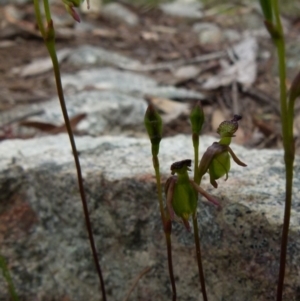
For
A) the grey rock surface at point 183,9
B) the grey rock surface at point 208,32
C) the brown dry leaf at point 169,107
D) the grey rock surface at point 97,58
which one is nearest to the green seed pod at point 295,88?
the brown dry leaf at point 169,107

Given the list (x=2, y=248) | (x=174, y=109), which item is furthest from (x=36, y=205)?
(x=174, y=109)

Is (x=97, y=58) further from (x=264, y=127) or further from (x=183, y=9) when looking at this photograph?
(x=183, y=9)

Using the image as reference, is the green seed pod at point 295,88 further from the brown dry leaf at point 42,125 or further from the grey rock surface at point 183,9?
the grey rock surface at point 183,9

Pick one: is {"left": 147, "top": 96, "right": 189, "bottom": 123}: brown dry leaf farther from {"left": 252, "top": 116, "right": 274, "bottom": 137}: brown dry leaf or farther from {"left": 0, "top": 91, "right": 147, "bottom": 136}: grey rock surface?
{"left": 252, "top": 116, "right": 274, "bottom": 137}: brown dry leaf

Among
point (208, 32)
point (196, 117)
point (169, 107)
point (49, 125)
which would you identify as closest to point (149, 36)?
point (208, 32)

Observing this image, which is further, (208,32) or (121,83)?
(208,32)

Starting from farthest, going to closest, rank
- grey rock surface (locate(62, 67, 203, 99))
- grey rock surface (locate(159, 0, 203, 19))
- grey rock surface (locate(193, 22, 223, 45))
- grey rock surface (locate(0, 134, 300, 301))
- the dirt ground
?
grey rock surface (locate(159, 0, 203, 19)) → grey rock surface (locate(193, 22, 223, 45)) → grey rock surface (locate(62, 67, 203, 99)) → the dirt ground → grey rock surface (locate(0, 134, 300, 301))

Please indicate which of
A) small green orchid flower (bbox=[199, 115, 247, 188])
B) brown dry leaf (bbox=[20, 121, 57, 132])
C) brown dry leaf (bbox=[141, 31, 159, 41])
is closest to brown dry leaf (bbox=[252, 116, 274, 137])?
brown dry leaf (bbox=[20, 121, 57, 132])
